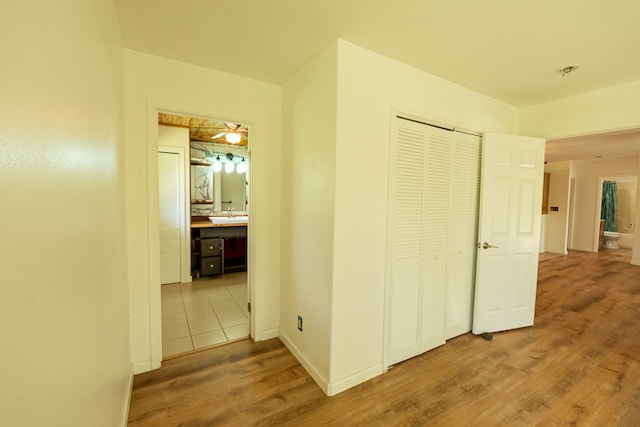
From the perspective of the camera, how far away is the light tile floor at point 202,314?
8.90 feet

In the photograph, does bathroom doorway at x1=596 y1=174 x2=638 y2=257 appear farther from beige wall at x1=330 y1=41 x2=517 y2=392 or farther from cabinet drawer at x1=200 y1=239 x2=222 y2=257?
cabinet drawer at x1=200 y1=239 x2=222 y2=257

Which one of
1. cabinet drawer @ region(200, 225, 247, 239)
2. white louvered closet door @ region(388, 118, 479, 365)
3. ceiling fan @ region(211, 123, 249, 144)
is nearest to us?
white louvered closet door @ region(388, 118, 479, 365)

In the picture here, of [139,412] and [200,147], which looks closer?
[139,412]

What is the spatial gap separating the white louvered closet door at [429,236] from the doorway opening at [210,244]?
4.94 ft

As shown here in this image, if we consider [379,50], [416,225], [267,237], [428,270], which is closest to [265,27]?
[379,50]

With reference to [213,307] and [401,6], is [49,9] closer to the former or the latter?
[401,6]

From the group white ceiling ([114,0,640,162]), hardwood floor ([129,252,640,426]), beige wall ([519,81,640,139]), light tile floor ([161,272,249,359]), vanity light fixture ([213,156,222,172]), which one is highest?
white ceiling ([114,0,640,162])

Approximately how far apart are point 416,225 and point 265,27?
1937 millimetres

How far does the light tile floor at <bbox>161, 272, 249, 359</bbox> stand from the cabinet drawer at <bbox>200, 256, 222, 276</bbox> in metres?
0.12

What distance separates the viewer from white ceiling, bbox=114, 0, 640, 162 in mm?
1572

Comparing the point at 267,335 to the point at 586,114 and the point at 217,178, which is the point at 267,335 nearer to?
the point at 217,178

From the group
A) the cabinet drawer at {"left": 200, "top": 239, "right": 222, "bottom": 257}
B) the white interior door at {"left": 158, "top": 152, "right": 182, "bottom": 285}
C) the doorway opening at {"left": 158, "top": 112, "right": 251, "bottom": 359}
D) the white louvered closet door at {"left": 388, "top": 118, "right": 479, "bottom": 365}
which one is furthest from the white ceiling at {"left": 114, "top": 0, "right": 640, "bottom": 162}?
the cabinet drawer at {"left": 200, "top": 239, "right": 222, "bottom": 257}

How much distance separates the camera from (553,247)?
7371mm

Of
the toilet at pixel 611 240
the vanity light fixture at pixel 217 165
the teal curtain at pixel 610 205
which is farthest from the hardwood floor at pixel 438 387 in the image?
the teal curtain at pixel 610 205
